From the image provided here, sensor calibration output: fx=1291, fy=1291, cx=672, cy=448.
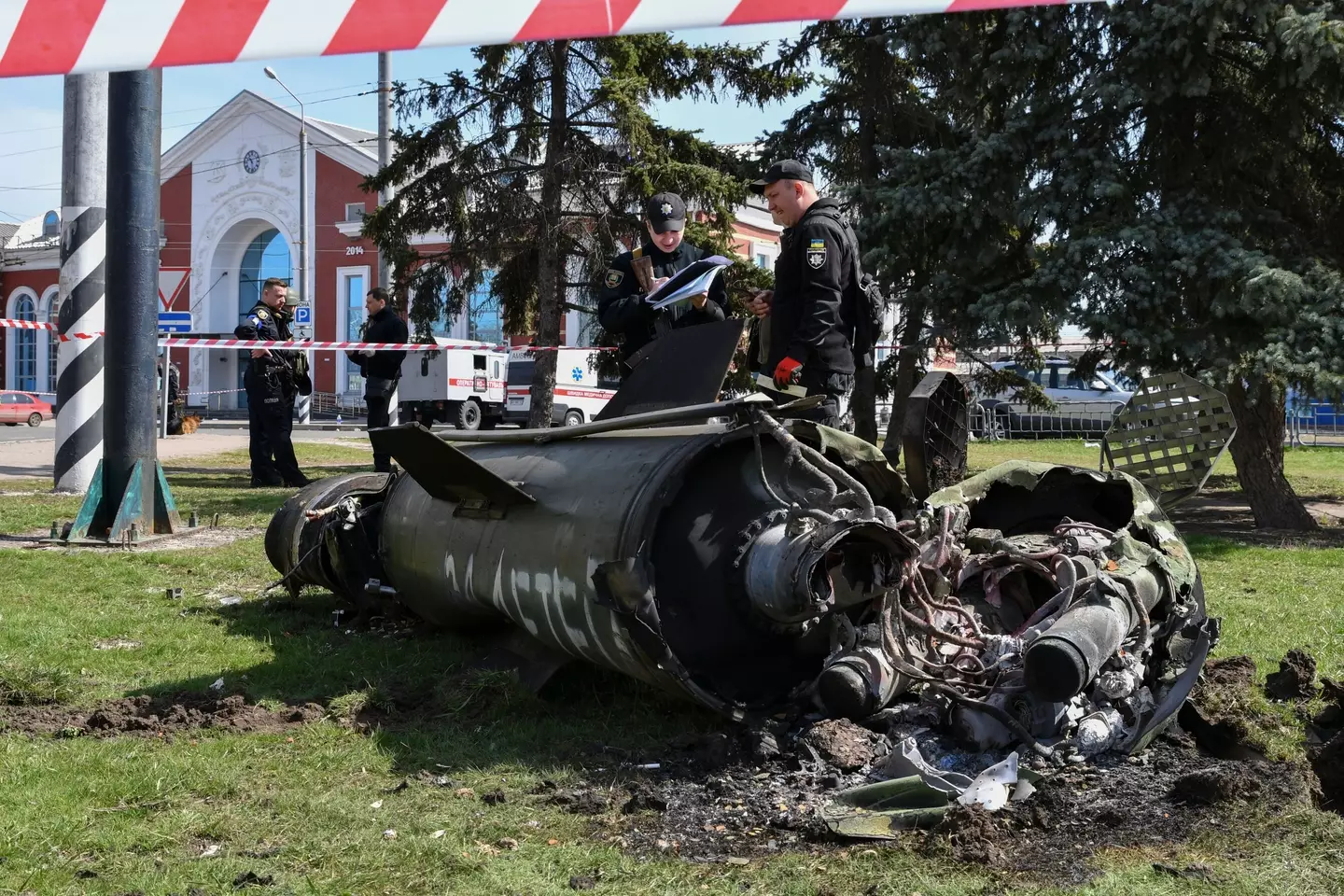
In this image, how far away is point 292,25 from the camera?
304cm

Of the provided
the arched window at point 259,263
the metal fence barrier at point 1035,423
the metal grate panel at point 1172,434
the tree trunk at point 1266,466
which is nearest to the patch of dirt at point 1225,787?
the metal grate panel at point 1172,434

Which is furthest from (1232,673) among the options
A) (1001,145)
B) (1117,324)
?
(1001,145)

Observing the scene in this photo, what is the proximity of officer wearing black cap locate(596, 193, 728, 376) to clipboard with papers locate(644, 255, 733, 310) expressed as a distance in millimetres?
225

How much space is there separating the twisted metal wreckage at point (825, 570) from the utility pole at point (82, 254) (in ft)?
21.8

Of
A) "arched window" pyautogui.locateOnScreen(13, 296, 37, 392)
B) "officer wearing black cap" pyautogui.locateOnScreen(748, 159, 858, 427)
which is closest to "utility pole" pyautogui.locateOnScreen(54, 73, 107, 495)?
"officer wearing black cap" pyautogui.locateOnScreen(748, 159, 858, 427)

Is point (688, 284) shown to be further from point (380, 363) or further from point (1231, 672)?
point (380, 363)

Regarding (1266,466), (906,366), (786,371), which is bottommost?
(1266,466)

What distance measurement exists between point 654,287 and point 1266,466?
284 inches

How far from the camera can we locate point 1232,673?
4797 millimetres

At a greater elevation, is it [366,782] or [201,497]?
[201,497]

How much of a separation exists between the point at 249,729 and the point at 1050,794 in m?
2.54

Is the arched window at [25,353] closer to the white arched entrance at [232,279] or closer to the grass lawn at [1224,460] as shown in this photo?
the white arched entrance at [232,279]

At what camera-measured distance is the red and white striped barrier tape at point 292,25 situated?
301cm

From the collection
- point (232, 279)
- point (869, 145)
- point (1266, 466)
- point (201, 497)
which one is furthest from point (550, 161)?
point (232, 279)
